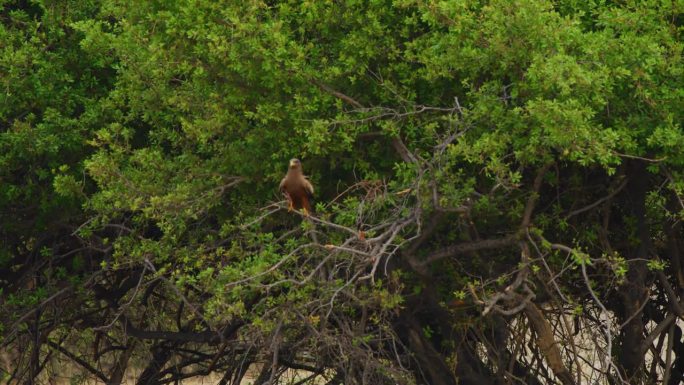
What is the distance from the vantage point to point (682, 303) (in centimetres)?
1181

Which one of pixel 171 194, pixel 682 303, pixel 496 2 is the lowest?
pixel 682 303

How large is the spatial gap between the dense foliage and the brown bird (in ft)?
0.52

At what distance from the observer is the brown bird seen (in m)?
9.34

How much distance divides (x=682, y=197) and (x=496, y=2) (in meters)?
2.47

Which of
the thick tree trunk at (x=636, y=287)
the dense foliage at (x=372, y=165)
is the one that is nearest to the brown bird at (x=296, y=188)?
the dense foliage at (x=372, y=165)

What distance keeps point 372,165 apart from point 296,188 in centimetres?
179

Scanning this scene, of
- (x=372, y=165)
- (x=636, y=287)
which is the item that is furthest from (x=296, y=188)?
(x=636, y=287)

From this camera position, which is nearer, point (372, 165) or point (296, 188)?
point (296, 188)

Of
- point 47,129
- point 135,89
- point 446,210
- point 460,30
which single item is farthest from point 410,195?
point 47,129

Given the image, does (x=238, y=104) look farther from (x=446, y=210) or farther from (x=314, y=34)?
(x=446, y=210)

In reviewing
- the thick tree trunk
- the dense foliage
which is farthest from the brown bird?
the thick tree trunk

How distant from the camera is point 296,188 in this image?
30.9 feet

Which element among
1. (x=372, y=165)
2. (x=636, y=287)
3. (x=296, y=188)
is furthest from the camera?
(x=636, y=287)

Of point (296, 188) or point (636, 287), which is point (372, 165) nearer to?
point (296, 188)
